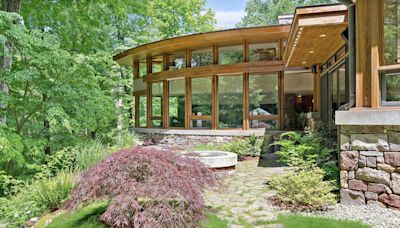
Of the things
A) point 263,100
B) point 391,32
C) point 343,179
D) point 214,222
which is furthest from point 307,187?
point 263,100

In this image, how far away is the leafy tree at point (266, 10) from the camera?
3319 centimetres

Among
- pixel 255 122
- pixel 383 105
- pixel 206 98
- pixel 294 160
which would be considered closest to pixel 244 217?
pixel 294 160

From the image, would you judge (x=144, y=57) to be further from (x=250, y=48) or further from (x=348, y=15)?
(x=348, y=15)

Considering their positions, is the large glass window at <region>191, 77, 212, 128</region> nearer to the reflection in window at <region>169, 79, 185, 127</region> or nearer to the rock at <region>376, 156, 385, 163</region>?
the reflection in window at <region>169, 79, 185, 127</region>

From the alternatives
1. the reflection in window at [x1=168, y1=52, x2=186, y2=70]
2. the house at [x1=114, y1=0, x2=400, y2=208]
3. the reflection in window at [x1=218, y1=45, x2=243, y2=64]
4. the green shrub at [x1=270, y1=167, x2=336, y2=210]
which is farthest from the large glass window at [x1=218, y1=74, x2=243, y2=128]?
the green shrub at [x1=270, y1=167, x2=336, y2=210]

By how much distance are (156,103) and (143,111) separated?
1152 mm

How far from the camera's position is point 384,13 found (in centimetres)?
446

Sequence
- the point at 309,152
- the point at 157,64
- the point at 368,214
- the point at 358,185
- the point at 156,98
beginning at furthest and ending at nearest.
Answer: the point at 157,64
the point at 156,98
the point at 309,152
the point at 358,185
the point at 368,214

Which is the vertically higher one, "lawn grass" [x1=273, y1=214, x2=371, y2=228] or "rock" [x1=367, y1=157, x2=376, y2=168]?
"rock" [x1=367, y1=157, x2=376, y2=168]

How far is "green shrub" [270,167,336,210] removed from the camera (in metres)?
4.53

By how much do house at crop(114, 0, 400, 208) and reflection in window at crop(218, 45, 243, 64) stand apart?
0.04 metres

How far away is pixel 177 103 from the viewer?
12.3 meters

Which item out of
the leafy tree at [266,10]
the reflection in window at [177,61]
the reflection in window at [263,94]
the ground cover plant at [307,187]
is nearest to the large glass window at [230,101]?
the reflection in window at [263,94]

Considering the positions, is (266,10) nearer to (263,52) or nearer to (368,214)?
(263,52)
